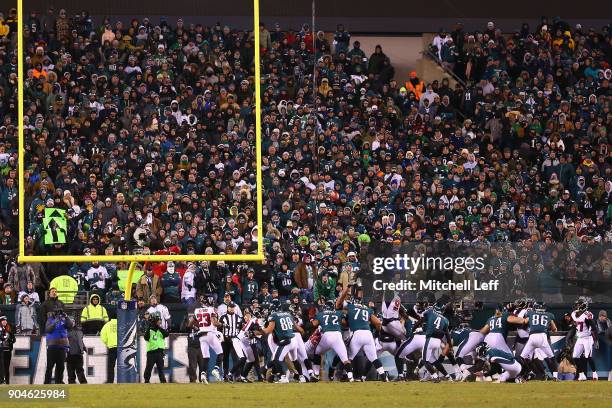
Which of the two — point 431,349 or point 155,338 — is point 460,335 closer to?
point 431,349

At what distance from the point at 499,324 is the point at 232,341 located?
3.62 metres

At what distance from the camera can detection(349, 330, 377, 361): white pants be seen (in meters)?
19.4

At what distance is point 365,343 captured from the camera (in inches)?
765

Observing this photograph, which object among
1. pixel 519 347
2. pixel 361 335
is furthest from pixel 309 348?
pixel 519 347

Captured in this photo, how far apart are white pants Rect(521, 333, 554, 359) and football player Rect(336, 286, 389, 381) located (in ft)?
6.36

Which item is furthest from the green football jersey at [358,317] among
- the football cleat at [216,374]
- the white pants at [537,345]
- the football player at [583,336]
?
the football player at [583,336]

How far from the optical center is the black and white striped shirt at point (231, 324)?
19.8 metres

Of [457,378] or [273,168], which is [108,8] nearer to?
[273,168]

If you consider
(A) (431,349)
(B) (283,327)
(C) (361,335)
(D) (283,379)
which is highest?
(B) (283,327)

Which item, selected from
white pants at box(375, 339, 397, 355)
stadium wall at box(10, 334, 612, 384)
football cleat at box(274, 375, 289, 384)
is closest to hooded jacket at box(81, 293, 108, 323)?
stadium wall at box(10, 334, 612, 384)

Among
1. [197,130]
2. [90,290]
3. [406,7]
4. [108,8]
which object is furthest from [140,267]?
[406,7]

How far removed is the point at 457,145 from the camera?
25.7m

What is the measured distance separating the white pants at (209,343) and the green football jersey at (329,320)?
1435 millimetres

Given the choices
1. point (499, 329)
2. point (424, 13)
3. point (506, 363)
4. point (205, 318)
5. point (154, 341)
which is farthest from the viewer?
point (424, 13)
